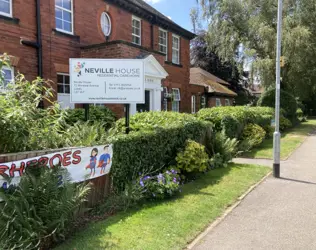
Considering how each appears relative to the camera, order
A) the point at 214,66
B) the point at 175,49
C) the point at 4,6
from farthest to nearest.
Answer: the point at 214,66, the point at 175,49, the point at 4,6

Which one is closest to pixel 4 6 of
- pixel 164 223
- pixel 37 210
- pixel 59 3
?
pixel 59 3

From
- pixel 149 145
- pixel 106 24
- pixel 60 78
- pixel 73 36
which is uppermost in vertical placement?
pixel 106 24

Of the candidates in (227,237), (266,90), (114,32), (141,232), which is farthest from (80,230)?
(266,90)

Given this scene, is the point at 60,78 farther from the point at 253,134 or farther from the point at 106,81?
the point at 253,134

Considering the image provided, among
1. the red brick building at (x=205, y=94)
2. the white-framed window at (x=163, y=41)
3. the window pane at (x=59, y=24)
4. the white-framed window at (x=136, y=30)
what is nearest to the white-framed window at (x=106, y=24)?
the white-framed window at (x=136, y=30)

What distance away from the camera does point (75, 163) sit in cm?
461

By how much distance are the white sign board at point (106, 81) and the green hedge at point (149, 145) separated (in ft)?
2.60

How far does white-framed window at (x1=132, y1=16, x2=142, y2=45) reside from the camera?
15.4 metres

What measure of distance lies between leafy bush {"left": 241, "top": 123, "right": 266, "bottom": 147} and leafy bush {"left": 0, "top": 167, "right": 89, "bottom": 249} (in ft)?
30.5

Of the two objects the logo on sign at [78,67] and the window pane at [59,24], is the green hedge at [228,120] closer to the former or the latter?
the logo on sign at [78,67]

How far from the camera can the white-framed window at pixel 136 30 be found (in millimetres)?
15367

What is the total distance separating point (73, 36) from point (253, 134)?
318 inches

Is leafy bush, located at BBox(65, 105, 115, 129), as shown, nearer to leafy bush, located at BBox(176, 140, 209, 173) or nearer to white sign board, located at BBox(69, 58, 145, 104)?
white sign board, located at BBox(69, 58, 145, 104)

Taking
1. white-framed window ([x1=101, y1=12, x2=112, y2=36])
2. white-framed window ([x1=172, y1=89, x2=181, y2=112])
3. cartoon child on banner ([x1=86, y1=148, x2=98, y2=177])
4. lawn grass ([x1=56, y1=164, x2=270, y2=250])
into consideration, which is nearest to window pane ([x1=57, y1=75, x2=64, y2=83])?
white-framed window ([x1=101, y1=12, x2=112, y2=36])
